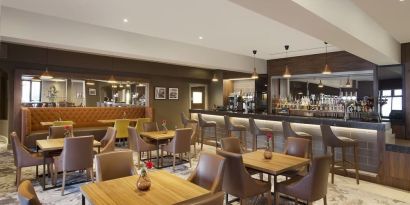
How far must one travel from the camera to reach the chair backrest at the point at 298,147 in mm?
3799

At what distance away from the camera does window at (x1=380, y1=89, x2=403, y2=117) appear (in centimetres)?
580

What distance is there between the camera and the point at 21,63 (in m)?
6.92

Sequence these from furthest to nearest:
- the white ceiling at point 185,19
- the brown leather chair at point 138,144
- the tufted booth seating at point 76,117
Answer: the tufted booth seating at point 76,117, the brown leather chair at point 138,144, the white ceiling at point 185,19

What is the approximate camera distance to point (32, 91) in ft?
31.7

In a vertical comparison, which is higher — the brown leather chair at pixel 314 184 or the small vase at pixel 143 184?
the small vase at pixel 143 184

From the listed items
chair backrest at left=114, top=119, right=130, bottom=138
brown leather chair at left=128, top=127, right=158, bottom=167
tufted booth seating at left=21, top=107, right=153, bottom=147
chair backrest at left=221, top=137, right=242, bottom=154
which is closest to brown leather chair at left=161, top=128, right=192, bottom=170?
brown leather chair at left=128, top=127, right=158, bottom=167

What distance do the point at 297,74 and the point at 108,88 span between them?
8.70 metres

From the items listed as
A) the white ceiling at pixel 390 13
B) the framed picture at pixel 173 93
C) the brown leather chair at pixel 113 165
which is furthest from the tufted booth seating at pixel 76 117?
the white ceiling at pixel 390 13

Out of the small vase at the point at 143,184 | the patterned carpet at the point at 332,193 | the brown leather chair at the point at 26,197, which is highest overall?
the brown leather chair at the point at 26,197

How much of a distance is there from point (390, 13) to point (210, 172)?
378 centimetres

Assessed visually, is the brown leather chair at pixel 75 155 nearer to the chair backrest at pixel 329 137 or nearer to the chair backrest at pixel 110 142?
the chair backrest at pixel 110 142

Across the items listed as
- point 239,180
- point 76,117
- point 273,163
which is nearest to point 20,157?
point 239,180

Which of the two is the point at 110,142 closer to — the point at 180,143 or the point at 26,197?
the point at 180,143

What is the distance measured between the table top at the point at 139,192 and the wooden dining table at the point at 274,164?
3.52 feet
